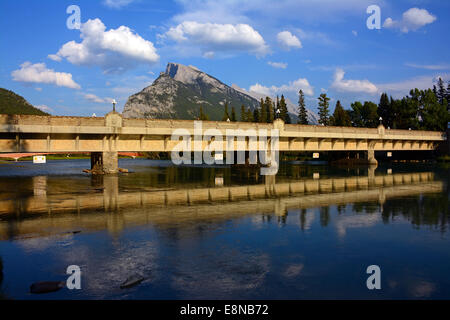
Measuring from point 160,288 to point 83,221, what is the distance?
370 inches

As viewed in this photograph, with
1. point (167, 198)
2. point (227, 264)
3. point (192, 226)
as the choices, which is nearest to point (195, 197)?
point (167, 198)

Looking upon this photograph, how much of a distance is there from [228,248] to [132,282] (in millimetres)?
4022

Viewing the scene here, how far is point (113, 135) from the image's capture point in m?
43.6

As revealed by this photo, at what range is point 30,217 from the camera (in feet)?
56.7

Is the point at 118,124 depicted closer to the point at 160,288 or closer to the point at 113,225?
the point at 113,225

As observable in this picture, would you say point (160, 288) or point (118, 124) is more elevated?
point (118, 124)

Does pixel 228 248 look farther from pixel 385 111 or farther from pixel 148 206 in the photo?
pixel 385 111

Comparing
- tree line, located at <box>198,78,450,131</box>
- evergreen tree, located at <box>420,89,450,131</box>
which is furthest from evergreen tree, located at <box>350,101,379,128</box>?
evergreen tree, located at <box>420,89,450,131</box>

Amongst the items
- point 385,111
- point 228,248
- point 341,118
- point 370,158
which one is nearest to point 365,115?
point 385,111

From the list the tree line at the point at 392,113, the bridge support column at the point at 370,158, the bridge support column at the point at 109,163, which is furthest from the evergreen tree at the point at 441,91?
the bridge support column at the point at 109,163

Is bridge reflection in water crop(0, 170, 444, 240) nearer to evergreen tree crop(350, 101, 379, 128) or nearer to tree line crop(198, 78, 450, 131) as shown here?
tree line crop(198, 78, 450, 131)

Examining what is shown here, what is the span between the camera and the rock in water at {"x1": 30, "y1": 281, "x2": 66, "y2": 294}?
8180 millimetres

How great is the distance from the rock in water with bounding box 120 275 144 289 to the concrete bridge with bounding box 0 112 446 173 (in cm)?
3494
